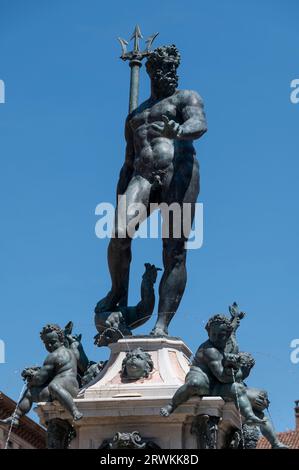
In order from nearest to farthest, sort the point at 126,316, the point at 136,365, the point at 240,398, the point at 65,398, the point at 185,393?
the point at 185,393
the point at 240,398
the point at 65,398
the point at 136,365
the point at 126,316

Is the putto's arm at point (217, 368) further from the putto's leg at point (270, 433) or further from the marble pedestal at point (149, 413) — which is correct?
the putto's leg at point (270, 433)

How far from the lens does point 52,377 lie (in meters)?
14.4

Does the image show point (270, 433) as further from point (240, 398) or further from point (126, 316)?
point (126, 316)

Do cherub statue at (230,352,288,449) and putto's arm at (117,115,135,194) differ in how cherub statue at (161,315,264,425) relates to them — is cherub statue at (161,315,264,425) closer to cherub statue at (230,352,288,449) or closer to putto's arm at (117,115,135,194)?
cherub statue at (230,352,288,449)

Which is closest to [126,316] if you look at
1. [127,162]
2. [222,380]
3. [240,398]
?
[127,162]

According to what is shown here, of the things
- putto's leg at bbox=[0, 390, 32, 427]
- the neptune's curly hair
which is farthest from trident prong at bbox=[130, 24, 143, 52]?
putto's leg at bbox=[0, 390, 32, 427]

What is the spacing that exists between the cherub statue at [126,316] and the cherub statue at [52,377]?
0.75m

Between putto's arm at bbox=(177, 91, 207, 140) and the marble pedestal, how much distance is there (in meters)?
2.75

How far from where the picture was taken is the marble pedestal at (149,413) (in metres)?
13.7

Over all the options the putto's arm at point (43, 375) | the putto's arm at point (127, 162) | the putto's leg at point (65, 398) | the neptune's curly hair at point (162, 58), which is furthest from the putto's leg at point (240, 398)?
the neptune's curly hair at point (162, 58)

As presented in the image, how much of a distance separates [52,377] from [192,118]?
12.2 ft

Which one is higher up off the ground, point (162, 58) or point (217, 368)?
point (162, 58)

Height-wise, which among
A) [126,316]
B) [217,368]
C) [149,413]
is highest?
[126,316]

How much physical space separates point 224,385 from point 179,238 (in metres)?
2.50
